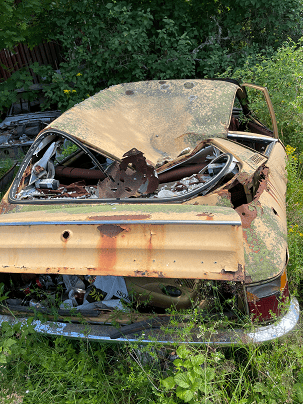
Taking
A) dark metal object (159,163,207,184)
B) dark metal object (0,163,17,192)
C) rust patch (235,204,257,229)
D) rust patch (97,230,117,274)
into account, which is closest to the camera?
rust patch (97,230,117,274)

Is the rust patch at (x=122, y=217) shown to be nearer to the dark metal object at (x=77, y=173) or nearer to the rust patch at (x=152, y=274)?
the rust patch at (x=152, y=274)

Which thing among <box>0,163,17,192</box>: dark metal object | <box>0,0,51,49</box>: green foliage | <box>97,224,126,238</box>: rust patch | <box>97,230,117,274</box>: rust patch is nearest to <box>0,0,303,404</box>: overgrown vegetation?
<box>0,0,51,49</box>: green foliage

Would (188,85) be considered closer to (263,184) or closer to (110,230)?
(263,184)

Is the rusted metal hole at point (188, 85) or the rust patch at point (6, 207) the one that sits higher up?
the rusted metal hole at point (188, 85)

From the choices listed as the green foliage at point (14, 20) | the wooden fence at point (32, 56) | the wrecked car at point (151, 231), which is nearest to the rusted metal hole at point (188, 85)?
the wrecked car at point (151, 231)

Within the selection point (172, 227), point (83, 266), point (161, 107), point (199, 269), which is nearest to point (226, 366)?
point (199, 269)

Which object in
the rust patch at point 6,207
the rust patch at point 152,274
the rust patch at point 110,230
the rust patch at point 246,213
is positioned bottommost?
the rust patch at point 246,213

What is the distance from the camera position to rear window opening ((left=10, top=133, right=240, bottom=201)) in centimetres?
253

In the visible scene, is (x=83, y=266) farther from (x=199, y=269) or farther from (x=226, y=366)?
(x=226, y=366)

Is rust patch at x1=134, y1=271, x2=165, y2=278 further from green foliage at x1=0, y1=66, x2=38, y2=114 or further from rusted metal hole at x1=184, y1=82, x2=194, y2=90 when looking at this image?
green foliage at x1=0, y1=66, x2=38, y2=114

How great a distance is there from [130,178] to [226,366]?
5.05 ft

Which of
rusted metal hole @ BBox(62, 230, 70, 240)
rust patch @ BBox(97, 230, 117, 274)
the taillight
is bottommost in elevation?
the taillight

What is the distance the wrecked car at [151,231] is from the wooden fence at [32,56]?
17.8ft

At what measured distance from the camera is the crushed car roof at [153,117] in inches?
116
